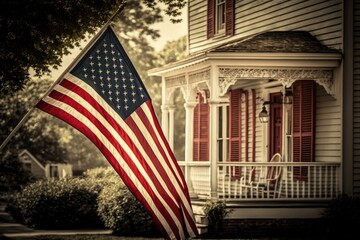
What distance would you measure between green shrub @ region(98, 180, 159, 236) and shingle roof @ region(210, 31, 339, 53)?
13.5ft

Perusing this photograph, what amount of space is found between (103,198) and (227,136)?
5.43 metres

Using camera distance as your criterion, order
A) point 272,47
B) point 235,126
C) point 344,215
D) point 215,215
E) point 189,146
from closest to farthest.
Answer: point 344,215, point 215,215, point 272,47, point 189,146, point 235,126

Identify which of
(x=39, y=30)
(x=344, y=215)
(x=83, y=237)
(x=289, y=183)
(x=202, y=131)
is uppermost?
(x=39, y=30)

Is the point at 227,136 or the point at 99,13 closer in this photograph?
the point at 99,13

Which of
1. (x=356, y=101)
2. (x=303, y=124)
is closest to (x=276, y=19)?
(x=303, y=124)

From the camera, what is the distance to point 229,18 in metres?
25.7

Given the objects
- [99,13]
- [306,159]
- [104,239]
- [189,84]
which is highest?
[99,13]

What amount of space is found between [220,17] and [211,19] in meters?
0.41

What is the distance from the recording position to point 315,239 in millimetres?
19250

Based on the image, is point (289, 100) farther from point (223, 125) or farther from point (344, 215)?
point (344, 215)

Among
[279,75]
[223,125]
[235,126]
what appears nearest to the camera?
[279,75]

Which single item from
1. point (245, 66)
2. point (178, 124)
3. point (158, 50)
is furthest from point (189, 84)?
point (158, 50)

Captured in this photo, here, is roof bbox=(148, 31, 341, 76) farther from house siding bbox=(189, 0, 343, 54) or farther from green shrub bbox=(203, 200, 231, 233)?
green shrub bbox=(203, 200, 231, 233)

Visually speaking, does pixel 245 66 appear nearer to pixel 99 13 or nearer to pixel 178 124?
pixel 99 13
